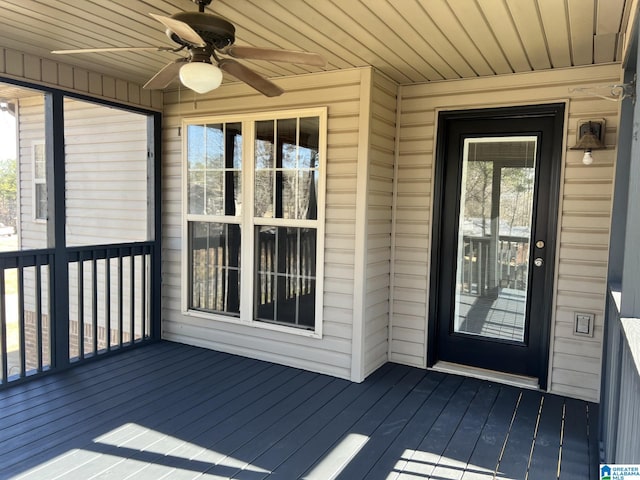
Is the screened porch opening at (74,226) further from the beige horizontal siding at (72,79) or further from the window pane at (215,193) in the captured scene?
the window pane at (215,193)

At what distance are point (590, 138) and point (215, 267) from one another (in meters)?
3.32

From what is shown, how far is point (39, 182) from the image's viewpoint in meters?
6.38

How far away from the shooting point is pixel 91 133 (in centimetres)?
568

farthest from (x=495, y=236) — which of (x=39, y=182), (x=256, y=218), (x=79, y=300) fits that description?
(x=39, y=182)

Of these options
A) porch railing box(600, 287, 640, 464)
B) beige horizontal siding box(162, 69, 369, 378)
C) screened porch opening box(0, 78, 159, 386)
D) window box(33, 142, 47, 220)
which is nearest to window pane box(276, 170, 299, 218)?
beige horizontal siding box(162, 69, 369, 378)

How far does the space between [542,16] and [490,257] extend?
6.28ft

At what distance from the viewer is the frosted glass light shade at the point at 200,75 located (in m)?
2.03

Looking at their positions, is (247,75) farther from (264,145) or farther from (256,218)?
(256,218)

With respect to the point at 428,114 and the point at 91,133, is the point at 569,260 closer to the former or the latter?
the point at 428,114

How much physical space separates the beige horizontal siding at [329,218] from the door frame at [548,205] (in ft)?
2.47

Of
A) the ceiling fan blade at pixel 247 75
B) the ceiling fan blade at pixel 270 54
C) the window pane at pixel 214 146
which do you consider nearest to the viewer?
the ceiling fan blade at pixel 270 54

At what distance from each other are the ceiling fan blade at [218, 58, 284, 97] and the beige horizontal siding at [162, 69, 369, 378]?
3.80ft

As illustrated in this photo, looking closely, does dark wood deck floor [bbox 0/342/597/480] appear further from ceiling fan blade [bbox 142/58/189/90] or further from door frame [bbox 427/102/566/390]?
ceiling fan blade [bbox 142/58/189/90]

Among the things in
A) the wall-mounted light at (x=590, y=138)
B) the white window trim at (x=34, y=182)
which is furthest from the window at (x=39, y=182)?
the wall-mounted light at (x=590, y=138)
